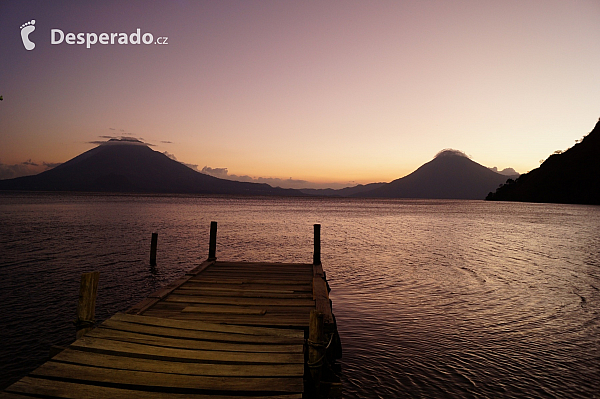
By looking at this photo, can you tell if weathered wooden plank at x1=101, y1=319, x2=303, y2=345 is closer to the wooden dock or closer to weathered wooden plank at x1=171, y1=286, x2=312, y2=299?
the wooden dock

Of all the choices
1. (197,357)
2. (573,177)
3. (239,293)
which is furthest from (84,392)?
(573,177)

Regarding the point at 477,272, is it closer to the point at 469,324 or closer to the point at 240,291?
the point at 469,324

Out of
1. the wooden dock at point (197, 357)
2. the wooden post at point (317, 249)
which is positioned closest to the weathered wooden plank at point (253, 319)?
the wooden dock at point (197, 357)

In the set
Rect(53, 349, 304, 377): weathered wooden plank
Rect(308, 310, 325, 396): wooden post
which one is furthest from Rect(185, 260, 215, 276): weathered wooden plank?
Rect(308, 310, 325, 396): wooden post

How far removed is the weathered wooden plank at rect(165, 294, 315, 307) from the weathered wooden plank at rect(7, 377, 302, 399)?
4474 millimetres

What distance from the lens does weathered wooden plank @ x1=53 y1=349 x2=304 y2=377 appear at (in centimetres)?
490

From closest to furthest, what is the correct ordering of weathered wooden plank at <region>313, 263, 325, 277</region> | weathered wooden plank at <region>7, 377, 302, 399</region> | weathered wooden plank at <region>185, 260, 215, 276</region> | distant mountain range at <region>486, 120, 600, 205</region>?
weathered wooden plank at <region>7, 377, 302, 399</region>, weathered wooden plank at <region>185, 260, 215, 276</region>, weathered wooden plank at <region>313, 263, 325, 277</region>, distant mountain range at <region>486, 120, 600, 205</region>

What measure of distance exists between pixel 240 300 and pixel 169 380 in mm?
4596

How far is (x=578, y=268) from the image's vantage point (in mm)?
22609

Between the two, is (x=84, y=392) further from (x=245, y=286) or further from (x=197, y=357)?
(x=245, y=286)

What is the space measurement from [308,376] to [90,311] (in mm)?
3906

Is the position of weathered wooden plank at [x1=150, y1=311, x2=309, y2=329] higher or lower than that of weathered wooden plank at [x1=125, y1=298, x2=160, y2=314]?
lower

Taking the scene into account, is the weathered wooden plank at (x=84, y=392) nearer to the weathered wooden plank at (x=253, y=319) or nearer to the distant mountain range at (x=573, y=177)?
the weathered wooden plank at (x=253, y=319)

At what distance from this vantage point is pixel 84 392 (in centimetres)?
436
